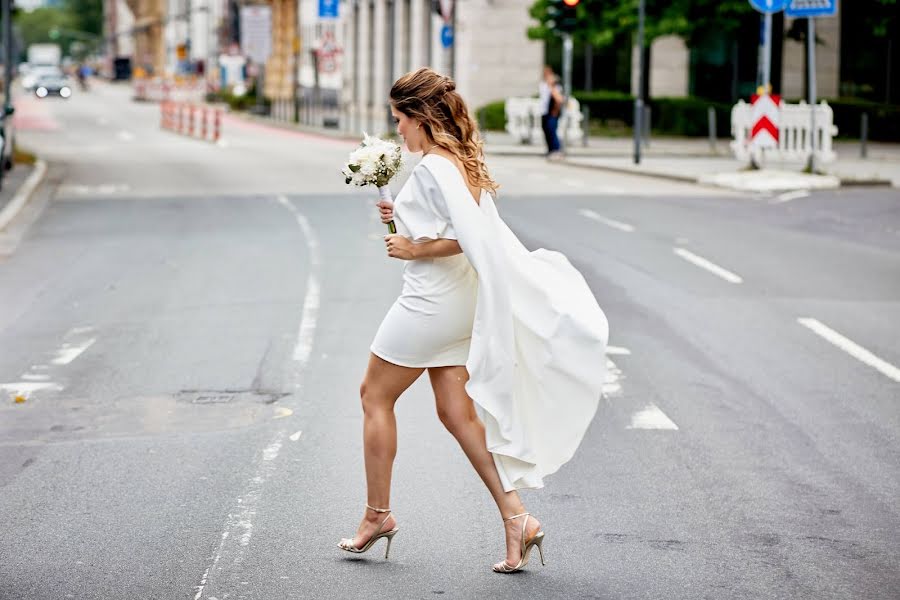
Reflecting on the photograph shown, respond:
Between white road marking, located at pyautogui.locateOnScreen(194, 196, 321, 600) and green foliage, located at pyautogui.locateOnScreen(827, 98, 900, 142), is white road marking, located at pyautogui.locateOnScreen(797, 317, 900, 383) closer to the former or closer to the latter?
white road marking, located at pyautogui.locateOnScreen(194, 196, 321, 600)

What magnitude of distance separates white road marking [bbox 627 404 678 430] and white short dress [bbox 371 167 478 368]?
9.03 ft

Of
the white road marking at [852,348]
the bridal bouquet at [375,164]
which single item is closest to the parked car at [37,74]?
the white road marking at [852,348]

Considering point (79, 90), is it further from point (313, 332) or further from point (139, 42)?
point (313, 332)

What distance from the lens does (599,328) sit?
5527mm

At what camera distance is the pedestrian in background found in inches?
1287

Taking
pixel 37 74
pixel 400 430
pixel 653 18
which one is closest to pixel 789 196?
pixel 400 430

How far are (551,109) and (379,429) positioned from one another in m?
27.9

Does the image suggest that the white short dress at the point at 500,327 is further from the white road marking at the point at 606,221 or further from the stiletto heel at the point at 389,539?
the white road marking at the point at 606,221

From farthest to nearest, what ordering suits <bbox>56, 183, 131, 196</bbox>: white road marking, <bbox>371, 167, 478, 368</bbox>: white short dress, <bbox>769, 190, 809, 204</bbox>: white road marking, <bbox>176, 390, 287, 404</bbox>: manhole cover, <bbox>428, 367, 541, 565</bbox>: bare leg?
<bbox>56, 183, 131, 196</bbox>: white road marking < <bbox>769, 190, 809, 204</bbox>: white road marking < <bbox>176, 390, 287, 404</bbox>: manhole cover < <bbox>428, 367, 541, 565</bbox>: bare leg < <bbox>371, 167, 478, 368</bbox>: white short dress

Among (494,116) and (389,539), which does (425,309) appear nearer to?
(389,539)

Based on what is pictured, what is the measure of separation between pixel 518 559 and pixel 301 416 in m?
2.92

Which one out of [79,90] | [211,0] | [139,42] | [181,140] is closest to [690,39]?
[181,140]

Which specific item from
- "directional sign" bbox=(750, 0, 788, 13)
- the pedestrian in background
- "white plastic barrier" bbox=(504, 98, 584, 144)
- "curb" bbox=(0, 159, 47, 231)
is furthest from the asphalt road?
"white plastic barrier" bbox=(504, 98, 584, 144)

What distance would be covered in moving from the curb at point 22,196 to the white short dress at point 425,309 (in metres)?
14.1
